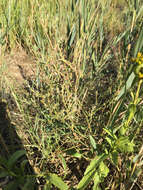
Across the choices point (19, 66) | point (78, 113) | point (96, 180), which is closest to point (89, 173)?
point (96, 180)

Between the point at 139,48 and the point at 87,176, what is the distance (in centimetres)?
61

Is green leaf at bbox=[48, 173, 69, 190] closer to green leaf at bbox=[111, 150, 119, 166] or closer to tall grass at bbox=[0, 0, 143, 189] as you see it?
tall grass at bbox=[0, 0, 143, 189]

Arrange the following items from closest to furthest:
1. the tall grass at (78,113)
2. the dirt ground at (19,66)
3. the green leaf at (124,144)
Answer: the green leaf at (124,144) < the tall grass at (78,113) < the dirt ground at (19,66)

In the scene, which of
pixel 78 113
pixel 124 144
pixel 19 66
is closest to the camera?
pixel 124 144

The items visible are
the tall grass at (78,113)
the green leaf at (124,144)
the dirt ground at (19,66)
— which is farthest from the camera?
the dirt ground at (19,66)

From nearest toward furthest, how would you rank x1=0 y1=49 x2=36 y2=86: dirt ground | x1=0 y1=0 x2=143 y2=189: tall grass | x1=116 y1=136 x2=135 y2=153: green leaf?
x1=116 y1=136 x2=135 y2=153: green leaf → x1=0 y1=0 x2=143 y2=189: tall grass → x1=0 y1=49 x2=36 y2=86: dirt ground

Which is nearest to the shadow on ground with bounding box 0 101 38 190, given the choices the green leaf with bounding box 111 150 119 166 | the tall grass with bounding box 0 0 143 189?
the tall grass with bounding box 0 0 143 189

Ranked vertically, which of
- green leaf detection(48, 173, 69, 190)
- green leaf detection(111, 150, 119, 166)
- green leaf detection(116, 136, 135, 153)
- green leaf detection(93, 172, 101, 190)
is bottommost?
green leaf detection(48, 173, 69, 190)

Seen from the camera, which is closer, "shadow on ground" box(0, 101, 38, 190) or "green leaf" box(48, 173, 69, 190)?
"green leaf" box(48, 173, 69, 190)

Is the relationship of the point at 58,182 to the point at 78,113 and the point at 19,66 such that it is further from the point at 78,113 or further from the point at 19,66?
the point at 19,66

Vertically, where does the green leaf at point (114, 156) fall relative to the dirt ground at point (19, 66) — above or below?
above

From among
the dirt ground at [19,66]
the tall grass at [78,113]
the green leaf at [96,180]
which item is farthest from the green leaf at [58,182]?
the dirt ground at [19,66]

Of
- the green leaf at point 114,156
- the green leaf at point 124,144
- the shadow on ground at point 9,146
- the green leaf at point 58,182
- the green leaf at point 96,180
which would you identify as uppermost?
the green leaf at point 124,144

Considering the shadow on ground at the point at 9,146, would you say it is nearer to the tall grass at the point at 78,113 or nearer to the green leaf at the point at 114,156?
the tall grass at the point at 78,113
